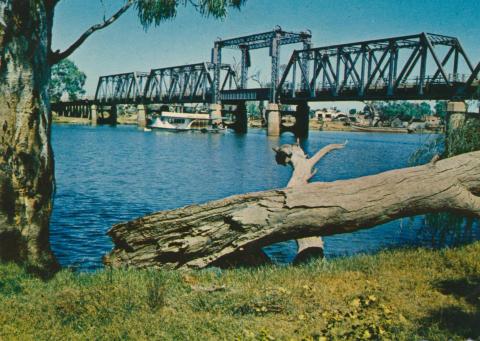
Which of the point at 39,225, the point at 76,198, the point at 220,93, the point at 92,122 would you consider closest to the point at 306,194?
the point at 39,225

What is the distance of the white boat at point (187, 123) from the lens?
340 ft

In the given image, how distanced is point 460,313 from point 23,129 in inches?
279

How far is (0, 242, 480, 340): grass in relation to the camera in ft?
18.7

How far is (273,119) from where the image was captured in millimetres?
88938

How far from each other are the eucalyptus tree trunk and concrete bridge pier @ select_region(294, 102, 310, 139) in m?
85.0

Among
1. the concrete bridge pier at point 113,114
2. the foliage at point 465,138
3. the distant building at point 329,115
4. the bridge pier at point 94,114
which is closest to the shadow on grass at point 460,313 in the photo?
the foliage at point 465,138

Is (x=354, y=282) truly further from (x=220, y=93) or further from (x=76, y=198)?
(x=220, y=93)

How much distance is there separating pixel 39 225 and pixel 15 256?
63 centimetres

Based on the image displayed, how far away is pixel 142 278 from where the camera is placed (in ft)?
26.2

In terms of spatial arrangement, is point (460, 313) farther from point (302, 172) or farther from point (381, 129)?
point (381, 129)

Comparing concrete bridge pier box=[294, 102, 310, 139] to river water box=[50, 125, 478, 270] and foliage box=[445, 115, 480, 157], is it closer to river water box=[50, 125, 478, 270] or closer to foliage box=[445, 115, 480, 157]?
river water box=[50, 125, 478, 270]

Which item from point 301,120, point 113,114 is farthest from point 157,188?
point 113,114

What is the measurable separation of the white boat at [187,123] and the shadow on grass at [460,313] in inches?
3742

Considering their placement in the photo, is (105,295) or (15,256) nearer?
(105,295)
